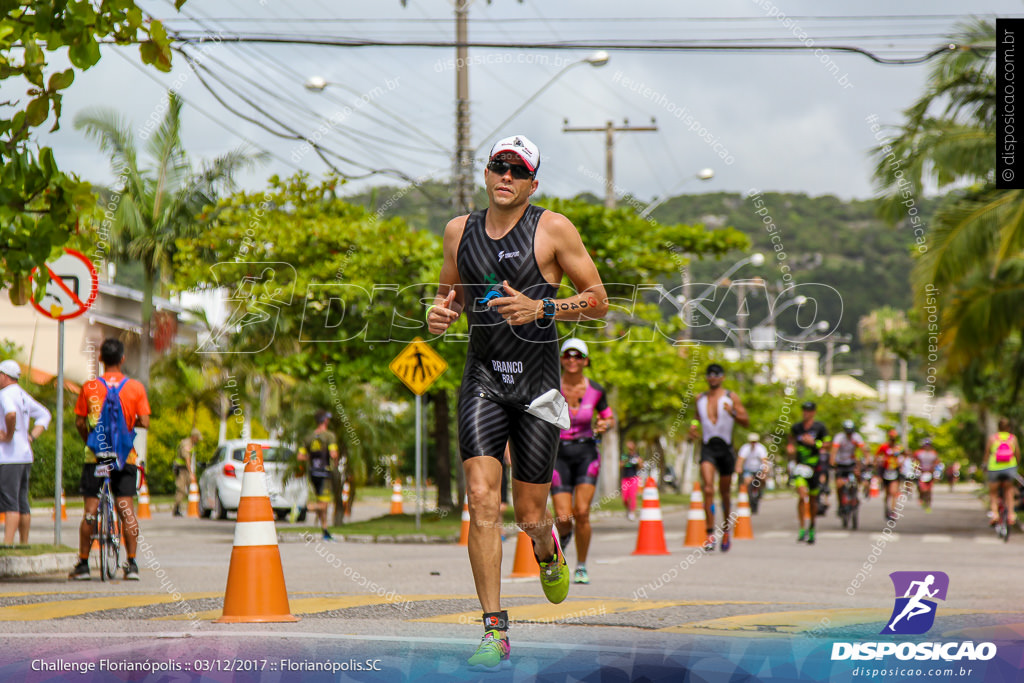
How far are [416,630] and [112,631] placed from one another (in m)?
1.42

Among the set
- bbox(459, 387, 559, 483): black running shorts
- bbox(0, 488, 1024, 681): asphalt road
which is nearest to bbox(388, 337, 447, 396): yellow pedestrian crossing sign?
bbox(0, 488, 1024, 681): asphalt road

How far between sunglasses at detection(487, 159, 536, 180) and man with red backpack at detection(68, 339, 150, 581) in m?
5.76

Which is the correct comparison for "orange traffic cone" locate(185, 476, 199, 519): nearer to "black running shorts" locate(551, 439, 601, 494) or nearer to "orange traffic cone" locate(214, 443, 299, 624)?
"black running shorts" locate(551, 439, 601, 494)

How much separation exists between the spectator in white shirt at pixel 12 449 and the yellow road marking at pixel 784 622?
7.41m

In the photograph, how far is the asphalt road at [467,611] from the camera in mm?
5258

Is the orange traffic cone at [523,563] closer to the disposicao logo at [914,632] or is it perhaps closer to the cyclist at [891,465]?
the disposicao logo at [914,632]

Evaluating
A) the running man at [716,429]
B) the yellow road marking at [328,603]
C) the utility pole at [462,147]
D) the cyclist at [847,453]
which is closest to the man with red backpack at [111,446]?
the yellow road marking at [328,603]

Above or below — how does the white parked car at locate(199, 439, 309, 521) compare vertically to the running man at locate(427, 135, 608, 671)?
below

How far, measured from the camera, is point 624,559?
44.8 feet

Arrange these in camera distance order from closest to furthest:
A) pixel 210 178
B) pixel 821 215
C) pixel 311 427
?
pixel 311 427 → pixel 210 178 → pixel 821 215

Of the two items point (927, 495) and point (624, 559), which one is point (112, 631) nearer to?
point (624, 559)

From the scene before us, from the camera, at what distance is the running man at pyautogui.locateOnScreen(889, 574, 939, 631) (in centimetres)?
601

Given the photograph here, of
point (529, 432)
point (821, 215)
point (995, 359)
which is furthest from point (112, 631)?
point (821, 215)

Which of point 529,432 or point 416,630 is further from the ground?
point 529,432
